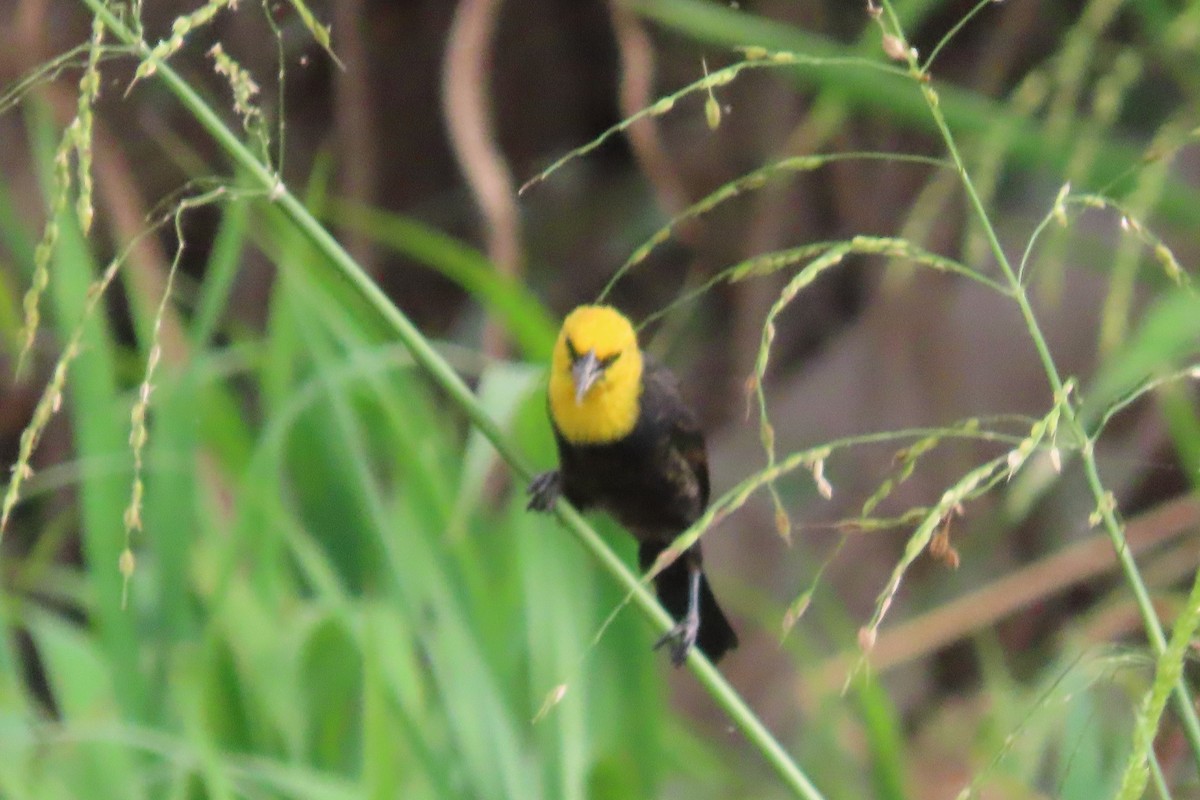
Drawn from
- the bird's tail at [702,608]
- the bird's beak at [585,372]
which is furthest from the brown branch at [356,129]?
the bird's beak at [585,372]

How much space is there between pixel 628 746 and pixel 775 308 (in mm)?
859

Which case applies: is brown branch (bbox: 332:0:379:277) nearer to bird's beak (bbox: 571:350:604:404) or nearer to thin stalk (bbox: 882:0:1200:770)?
bird's beak (bbox: 571:350:604:404)

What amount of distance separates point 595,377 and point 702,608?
0.48m

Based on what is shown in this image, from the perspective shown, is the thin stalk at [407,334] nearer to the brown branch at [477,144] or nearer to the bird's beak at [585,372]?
the bird's beak at [585,372]

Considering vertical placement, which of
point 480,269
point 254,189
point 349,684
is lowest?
point 349,684

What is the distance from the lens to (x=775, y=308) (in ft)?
2.92

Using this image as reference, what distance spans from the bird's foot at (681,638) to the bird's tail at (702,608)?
9cm

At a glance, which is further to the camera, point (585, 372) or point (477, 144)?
point (477, 144)

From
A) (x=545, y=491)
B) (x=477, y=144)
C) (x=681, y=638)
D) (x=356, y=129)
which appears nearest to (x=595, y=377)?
(x=545, y=491)

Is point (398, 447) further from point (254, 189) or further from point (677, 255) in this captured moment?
point (677, 255)

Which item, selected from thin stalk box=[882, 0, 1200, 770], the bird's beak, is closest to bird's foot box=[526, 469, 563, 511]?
the bird's beak

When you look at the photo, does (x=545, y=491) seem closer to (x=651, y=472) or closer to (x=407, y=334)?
(x=651, y=472)

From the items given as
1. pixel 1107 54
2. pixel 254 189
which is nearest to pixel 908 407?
pixel 1107 54

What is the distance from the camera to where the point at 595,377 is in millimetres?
1752
